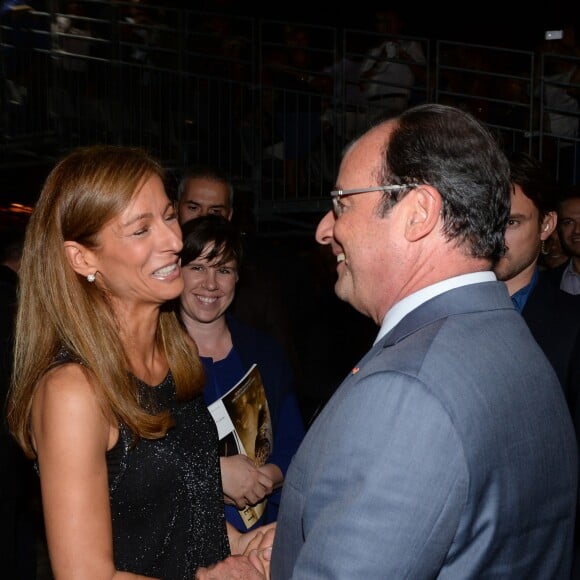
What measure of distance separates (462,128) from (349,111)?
682cm

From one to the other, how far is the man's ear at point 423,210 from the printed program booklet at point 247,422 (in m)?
1.81

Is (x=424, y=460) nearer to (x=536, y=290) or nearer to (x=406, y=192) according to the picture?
(x=406, y=192)

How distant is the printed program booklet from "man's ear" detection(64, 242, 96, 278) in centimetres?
115

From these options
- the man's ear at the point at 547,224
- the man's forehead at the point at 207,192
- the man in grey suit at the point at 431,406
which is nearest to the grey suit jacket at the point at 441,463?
the man in grey suit at the point at 431,406

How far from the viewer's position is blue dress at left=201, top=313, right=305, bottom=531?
3594 millimetres

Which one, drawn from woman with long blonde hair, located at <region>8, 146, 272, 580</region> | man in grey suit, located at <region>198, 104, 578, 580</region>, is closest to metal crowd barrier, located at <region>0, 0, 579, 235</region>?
woman with long blonde hair, located at <region>8, 146, 272, 580</region>

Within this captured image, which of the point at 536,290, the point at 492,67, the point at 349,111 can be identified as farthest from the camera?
the point at 492,67

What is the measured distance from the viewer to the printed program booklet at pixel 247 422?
11.2 feet

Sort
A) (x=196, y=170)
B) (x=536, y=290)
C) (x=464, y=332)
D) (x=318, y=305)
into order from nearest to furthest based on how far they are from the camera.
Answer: (x=464, y=332)
(x=536, y=290)
(x=196, y=170)
(x=318, y=305)

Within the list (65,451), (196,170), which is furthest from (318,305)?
(65,451)

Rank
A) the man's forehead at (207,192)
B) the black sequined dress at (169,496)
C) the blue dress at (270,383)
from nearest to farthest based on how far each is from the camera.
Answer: the black sequined dress at (169,496)
the blue dress at (270,383)
the man's forehead at (207,192)

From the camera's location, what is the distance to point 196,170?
196 inches

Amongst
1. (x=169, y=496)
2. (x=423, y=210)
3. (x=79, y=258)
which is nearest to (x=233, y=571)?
(x=169, y=496)

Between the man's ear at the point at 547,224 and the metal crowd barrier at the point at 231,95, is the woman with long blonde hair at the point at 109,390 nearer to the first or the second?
the man's ear at the point at 547,224
